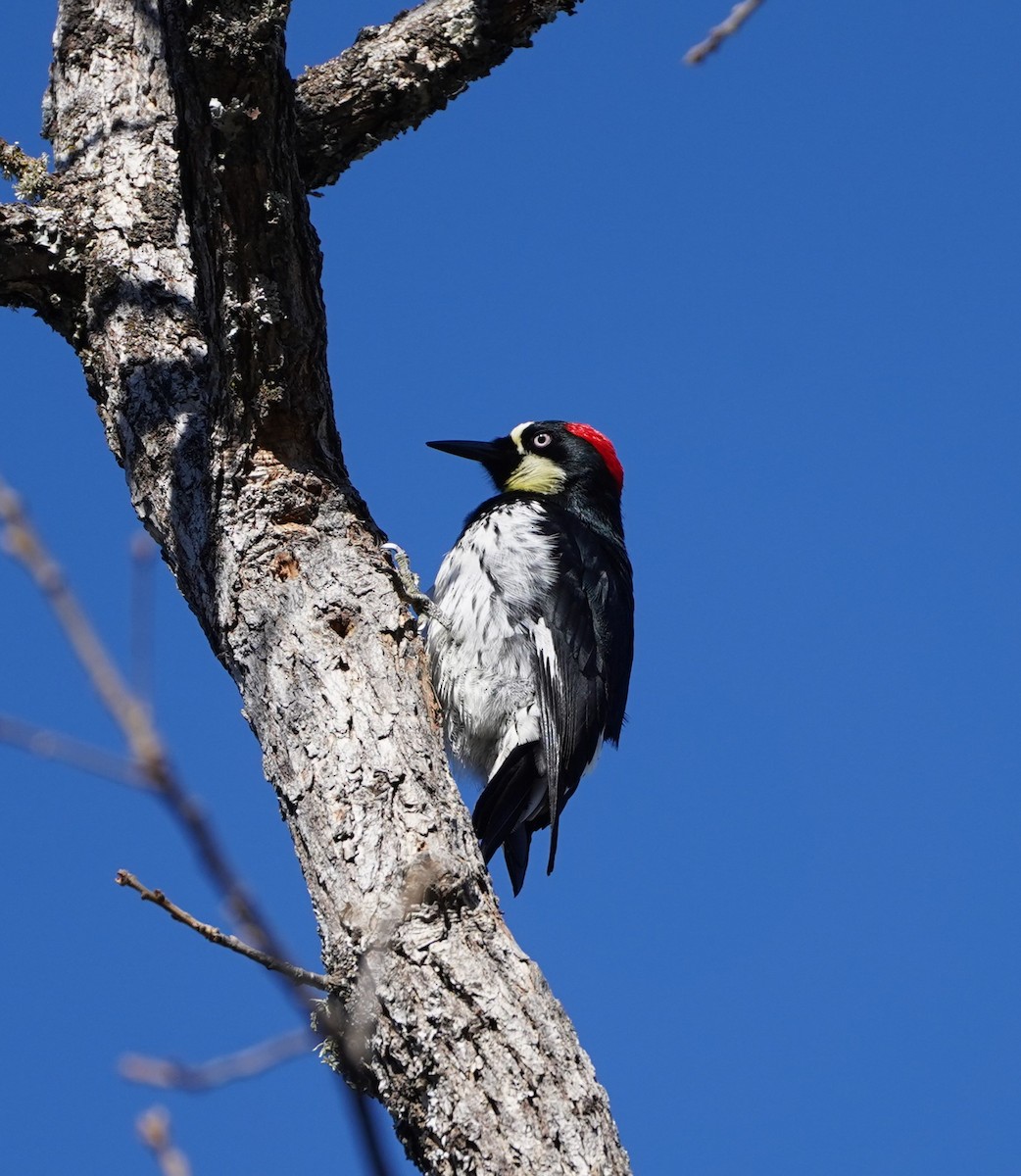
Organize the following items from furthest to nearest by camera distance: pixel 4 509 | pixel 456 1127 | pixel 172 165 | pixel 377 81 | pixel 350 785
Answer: pixel 377 81, pixel 172 165, pixel 350 785, pixel 456 1127, pixel 4 509

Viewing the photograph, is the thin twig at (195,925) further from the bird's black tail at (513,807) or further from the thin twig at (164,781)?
the bird's black tail at (513,807)

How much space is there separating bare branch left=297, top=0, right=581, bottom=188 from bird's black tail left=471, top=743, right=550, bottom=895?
1811 mm

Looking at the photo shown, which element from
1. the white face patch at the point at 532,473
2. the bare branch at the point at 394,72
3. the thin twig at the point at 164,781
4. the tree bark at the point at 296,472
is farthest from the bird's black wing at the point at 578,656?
the thin twig at the point at 164,781

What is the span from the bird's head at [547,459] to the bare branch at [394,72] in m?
1.56

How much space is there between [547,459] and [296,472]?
7.84 feet

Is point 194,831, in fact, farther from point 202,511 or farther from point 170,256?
point 170,256

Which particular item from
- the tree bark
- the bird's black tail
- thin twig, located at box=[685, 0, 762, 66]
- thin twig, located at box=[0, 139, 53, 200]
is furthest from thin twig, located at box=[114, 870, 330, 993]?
thin twig, located at box=[0, 139, 53, 200]

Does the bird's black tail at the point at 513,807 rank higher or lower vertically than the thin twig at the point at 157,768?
higher

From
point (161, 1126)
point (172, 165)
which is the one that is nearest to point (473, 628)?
point (172, 165)

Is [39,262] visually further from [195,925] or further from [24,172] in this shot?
[195,925]

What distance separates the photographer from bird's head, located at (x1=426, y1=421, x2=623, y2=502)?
208 inches

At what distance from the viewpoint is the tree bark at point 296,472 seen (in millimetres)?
2107

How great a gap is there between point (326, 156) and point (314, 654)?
1.70 metres

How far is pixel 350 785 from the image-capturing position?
8.21ft
